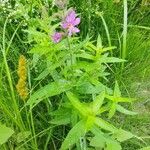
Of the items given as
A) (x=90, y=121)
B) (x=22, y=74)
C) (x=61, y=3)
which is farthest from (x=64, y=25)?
(x=90, y=121)

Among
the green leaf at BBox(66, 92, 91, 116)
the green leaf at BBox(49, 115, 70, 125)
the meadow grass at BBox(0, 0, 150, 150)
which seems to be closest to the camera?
the green leaf at BBox(66, 92, 91, 116)

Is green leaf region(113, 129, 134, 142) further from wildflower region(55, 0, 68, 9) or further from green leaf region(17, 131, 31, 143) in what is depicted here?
wildflower region(55, 0, 68, 9)

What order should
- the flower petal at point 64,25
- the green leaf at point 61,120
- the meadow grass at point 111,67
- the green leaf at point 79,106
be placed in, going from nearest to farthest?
the green leaf at point 79,106 → the flower petal at point 64,25 → the green leaf at point 61,120 → the meadow grass at point 111,67

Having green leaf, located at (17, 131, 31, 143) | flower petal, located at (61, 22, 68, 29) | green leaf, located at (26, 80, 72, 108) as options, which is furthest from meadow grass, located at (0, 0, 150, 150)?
flower petal, located at (61, 22, 68, 29)

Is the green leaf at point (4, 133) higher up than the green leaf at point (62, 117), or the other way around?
the green leaf at point (62, 117)

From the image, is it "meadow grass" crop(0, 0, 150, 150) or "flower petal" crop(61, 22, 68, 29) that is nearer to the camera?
"flower petal" crop(61, 22, 68, 29)

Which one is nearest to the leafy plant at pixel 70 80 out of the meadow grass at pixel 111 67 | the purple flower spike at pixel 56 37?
the purple flower spike at pixel 56 37

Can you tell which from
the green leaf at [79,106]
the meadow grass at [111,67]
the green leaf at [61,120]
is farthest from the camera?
the meadow grass at [111,67]

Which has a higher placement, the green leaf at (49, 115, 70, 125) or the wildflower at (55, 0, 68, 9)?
the wildflower at (55, 0, 68, 9)

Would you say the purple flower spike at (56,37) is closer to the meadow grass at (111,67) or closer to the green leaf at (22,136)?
the meadow grass at (111,67)
